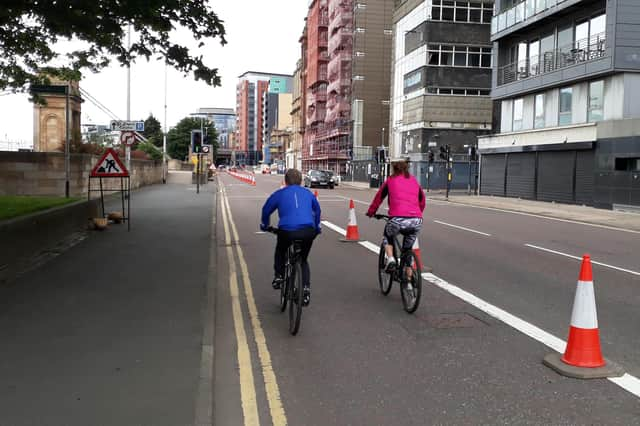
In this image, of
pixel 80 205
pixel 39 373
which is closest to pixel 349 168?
pixel 80 205

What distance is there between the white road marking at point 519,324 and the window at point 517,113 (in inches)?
1118

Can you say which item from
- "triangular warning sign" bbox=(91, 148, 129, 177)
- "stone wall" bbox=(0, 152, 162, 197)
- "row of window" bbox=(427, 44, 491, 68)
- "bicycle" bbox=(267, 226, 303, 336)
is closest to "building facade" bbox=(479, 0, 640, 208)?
"row of window" bbox=(427, 44, 491, 68)

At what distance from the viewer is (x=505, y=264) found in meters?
10.9

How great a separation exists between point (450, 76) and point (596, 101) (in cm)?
2318

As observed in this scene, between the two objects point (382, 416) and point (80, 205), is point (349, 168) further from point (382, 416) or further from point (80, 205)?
point (382, 416)

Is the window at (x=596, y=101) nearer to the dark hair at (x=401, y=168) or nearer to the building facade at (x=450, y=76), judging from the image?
the building facade at (x=450, y=76)

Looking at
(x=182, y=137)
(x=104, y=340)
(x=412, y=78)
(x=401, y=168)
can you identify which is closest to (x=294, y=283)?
(x=104, y=340)

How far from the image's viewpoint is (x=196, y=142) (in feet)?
123

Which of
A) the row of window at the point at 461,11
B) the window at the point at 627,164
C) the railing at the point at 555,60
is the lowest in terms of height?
the window at the point at 627,164

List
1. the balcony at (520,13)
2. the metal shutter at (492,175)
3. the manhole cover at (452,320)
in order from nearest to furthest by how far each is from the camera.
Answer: the manhole cover at (452,320), the balcony at (520,13), the metal shutter at (492,175)

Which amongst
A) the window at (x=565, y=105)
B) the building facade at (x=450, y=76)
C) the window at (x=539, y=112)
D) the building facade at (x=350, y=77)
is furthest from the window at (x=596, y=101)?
the building facade at (x=350, y=77)

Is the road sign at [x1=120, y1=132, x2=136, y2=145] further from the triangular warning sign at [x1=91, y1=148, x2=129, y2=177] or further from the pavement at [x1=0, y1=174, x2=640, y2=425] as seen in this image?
the pavement at [x1=0, y1=174, x2=640, y2=425]

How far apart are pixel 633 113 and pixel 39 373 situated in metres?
27.7

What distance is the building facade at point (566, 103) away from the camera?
86.8 feet
